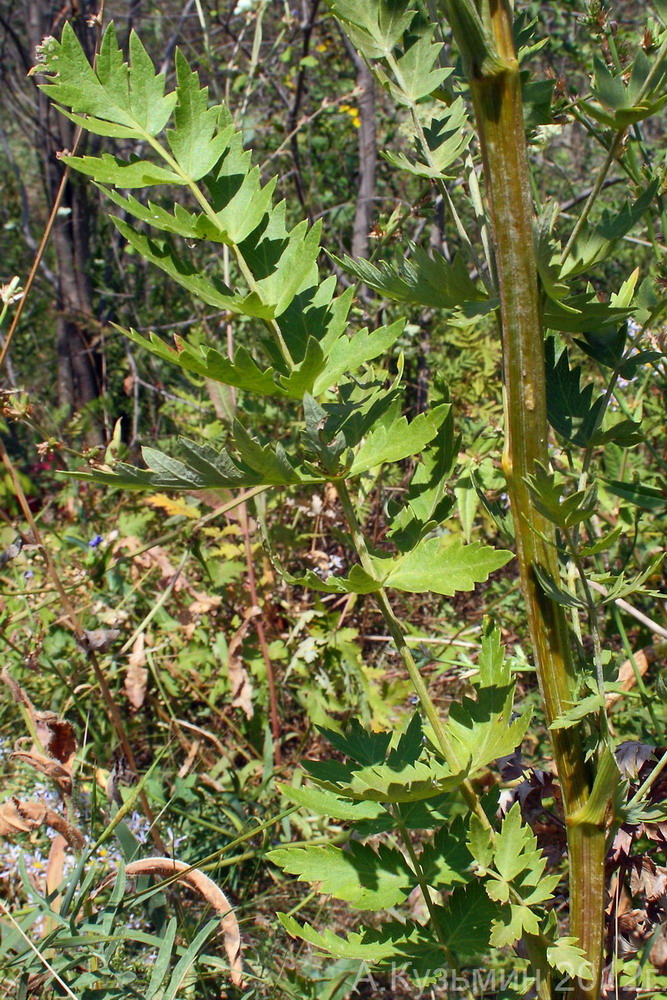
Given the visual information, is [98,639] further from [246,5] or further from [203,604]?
[246,5]

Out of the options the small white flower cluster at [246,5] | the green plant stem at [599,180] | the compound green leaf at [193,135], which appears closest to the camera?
the green plant stem at [599,180]

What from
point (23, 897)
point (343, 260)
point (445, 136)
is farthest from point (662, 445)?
point (23, 897)

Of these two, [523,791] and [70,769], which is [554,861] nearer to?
[523,791]

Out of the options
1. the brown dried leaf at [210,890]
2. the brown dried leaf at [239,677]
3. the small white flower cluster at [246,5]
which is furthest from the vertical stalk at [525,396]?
the small white flower cluster at [246,5]

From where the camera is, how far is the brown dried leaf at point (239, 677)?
2119mm

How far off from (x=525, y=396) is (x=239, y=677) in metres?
1.47

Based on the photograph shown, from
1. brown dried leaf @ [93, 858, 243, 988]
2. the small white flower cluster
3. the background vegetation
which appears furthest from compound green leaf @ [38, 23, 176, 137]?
the small white flower cluster

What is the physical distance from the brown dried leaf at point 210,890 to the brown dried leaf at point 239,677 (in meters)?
0.69

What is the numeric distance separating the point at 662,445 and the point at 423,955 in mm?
1941

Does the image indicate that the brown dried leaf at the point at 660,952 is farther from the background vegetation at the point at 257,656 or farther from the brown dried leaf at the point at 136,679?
the brown dried leaf at the point at 136,679

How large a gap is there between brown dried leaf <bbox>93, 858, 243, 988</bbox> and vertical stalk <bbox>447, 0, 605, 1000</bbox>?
0.56 meters

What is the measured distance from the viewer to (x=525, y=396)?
87 centimetres

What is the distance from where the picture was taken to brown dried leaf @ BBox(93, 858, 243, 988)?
129 cm

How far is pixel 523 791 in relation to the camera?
Answer: 1173 millimetres
